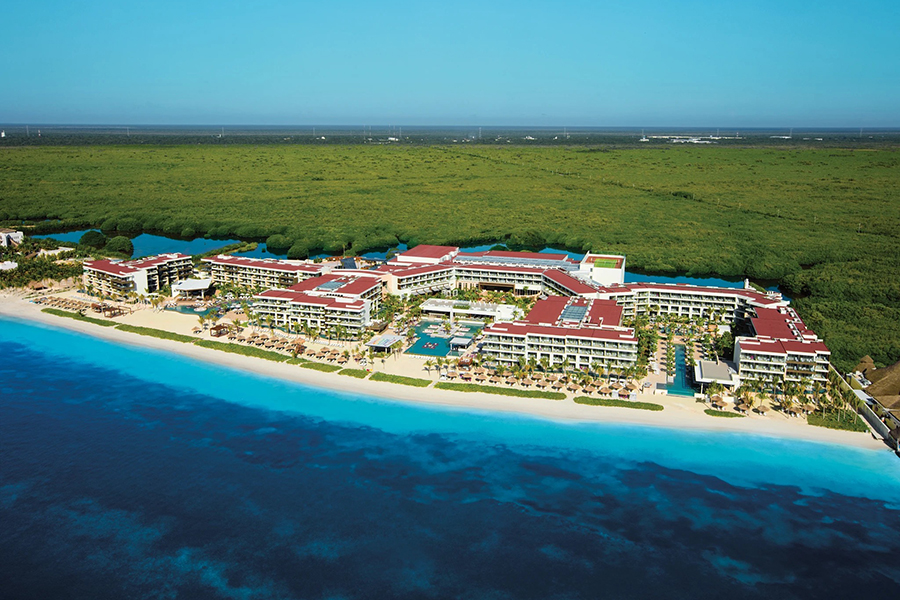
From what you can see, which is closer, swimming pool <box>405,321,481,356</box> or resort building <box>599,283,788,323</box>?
swimming pool <box>405,321,481,356</box>

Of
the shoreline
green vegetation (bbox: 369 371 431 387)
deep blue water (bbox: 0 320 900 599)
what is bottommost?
deep blue water (bbox: 0 320 900 599)

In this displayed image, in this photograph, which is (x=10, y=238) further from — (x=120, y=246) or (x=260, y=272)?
(x=260, y=272)

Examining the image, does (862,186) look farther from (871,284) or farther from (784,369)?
(784,369)

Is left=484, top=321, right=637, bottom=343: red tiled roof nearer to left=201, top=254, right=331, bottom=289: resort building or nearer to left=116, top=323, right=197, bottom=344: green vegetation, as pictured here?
left=201, top=254, right=331, bottom=289: resort building

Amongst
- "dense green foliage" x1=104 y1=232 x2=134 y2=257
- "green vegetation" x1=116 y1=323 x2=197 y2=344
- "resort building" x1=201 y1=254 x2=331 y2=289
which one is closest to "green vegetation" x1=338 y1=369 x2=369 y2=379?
"green vegetation" x1=116 y1=323 x2=197 y2=344

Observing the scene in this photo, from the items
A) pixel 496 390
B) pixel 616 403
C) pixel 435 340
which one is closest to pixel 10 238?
pixel 435 340

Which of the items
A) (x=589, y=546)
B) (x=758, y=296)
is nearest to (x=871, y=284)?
(x=758, y=296)
